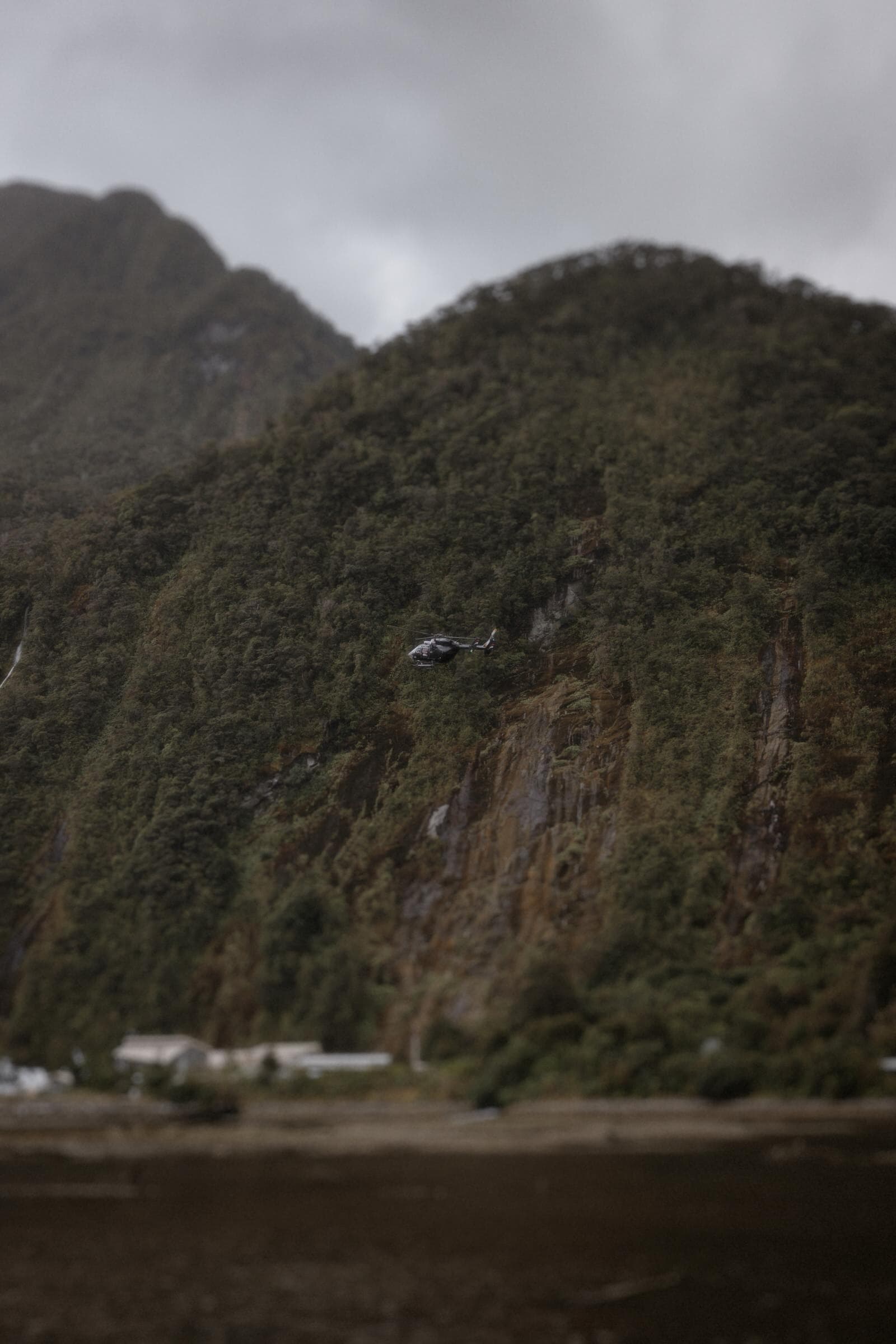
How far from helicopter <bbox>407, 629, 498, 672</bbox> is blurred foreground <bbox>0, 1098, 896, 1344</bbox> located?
1921 centimetres

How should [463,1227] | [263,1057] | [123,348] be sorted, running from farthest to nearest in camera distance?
[123,348] < [263,1057] < [463,1227]

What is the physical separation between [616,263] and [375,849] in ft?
157

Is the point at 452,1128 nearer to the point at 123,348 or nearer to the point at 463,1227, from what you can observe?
the point at 463,1227

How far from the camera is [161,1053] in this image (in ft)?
102

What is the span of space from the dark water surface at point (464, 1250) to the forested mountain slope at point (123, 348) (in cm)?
4547

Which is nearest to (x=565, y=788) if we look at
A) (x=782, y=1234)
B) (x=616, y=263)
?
(x=782, y=1234)

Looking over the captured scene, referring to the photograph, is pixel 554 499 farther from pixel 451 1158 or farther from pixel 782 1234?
pixel 782 1234

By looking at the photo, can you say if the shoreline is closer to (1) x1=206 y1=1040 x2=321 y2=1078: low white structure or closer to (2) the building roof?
(1) x1=206 y1=1040 x2=321 y2=1078: low white structure

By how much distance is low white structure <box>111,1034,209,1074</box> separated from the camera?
3094 cm

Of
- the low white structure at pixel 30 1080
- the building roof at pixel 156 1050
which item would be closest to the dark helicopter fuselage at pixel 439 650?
the building roof at pixel 156 1050

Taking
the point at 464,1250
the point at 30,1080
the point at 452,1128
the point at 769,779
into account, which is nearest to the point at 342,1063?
the point at 452,1128

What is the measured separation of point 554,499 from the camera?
5194 centimetres

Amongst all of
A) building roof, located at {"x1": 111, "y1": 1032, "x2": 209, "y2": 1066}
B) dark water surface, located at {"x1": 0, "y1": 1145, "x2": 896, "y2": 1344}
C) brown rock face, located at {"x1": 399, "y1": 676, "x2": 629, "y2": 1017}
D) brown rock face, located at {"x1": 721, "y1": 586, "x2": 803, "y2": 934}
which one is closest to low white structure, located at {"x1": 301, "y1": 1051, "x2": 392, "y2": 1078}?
brown rock face, located at {"x1": 399, "y1": 676, "x2": 629, "y2": 1017}

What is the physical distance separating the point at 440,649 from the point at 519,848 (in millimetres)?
9435
